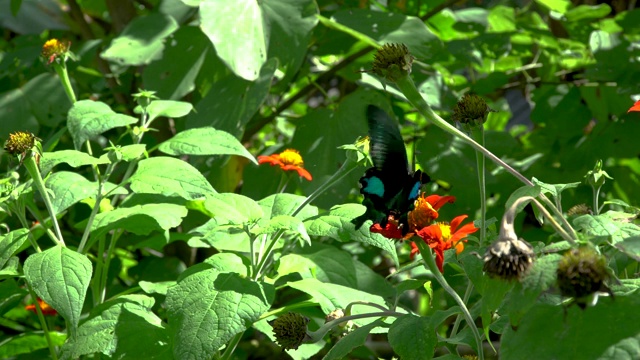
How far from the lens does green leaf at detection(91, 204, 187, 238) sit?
1082 millimetres

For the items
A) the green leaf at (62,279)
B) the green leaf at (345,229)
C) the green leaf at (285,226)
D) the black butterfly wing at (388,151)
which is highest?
the black butterfly wing at (388,151)

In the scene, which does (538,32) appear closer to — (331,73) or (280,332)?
(331,73)

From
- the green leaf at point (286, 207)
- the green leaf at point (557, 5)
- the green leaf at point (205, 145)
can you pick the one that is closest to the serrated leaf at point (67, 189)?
the green leaf at point (205, 145)

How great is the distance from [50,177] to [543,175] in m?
0.97

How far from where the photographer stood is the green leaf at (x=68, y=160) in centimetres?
108

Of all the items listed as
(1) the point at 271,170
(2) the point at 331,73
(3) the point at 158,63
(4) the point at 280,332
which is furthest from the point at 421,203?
(2) the point at 331,73

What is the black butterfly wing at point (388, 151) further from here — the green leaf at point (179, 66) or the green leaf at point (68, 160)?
the green leaf at point (179, 66)

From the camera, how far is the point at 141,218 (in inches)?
43.3

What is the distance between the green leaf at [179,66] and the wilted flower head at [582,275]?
1.02 meters

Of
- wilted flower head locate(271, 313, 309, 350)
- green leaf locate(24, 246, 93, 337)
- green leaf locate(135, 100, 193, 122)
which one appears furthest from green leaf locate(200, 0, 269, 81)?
wilted flower head locate(271, 313, 309, 350)

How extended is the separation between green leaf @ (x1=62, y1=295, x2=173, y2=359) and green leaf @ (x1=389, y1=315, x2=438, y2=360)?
30 centimetres

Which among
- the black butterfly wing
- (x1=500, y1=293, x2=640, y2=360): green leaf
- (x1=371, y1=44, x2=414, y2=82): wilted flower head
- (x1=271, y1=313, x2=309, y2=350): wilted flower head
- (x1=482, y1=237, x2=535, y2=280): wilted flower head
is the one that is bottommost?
→ (x1=271, y1=313, x2=309, y2=350): wilted flower head

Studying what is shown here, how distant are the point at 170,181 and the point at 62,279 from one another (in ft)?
0.60

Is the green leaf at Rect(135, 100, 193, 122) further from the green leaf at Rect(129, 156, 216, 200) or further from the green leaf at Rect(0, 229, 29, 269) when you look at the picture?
the green leaf at Rect(0, 229, 29, 269)
